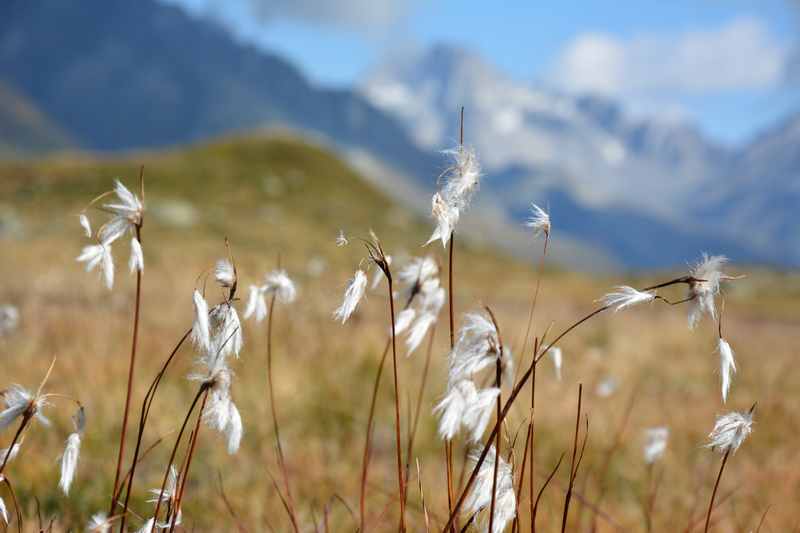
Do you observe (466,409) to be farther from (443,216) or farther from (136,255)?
(136,255)

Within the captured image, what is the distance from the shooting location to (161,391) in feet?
15.4

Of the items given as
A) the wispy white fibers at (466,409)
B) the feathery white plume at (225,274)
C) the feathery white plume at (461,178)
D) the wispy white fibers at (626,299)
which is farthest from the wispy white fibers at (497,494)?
the feathery white plume at (225,274)

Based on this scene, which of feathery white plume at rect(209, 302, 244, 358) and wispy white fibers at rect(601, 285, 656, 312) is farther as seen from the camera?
feathery white plume at rect(209, 302, 244, 358)

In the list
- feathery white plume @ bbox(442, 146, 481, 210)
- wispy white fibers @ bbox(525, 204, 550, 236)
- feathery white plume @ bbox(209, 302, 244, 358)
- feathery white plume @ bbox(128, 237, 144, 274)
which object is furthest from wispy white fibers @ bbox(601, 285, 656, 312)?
feathery white plume @ bbox(128, 237, 144, 274)

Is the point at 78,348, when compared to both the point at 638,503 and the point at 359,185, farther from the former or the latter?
the point at 359,185

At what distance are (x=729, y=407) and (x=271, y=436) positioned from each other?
4.10m

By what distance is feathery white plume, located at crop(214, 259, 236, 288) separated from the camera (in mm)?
1202

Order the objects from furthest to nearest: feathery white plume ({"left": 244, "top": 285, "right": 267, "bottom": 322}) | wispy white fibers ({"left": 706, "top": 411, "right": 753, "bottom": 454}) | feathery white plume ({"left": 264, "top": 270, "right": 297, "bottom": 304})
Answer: feathery white plume ({"left": 264, "top": 270, "right": 297, "bottom": 304})
feathery white plume ({"left": 244, "top": 285, "right": 267, "bottom": 322})
wispy white fibers ({"left": 706, "top": 411, "right": 753, "bottom": 454})

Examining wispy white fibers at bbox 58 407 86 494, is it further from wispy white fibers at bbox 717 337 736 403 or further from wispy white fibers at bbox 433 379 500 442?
wispy white fibers at bbox 717 337 736 403

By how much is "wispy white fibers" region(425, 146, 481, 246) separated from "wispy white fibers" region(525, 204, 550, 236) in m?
0.15

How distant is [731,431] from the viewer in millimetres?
1317

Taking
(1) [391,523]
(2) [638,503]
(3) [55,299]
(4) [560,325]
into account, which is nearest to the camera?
(1) [391,523]

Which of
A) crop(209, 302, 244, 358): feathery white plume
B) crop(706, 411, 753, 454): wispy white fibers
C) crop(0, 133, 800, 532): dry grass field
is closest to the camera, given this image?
crop(209, 302, 244, 358): feathery white plume

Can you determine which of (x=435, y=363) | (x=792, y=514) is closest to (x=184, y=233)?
(x=435, y=363)
